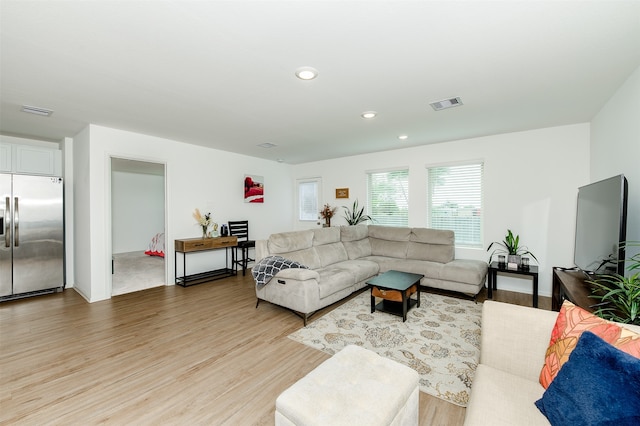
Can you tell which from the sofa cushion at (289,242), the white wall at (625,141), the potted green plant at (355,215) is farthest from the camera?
the potted green plant at (355,215)

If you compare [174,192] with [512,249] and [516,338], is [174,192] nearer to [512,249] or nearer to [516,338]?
[516,338]

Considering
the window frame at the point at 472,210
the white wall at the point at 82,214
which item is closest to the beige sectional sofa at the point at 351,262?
the window frame at the point at 472,210

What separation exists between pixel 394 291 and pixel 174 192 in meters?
4.05

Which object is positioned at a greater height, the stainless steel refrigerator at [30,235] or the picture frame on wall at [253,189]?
the picture frame on wall at [253,189]

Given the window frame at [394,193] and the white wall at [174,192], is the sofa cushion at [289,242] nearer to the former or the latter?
the window frame at [394,193]

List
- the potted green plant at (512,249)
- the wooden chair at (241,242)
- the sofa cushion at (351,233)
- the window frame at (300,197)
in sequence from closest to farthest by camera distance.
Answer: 1. the potted green plant at (512,249)
2. the sofa cushion at (351,233)
3. the wooden chair at (241,242)
4. the window frame at (300,197)

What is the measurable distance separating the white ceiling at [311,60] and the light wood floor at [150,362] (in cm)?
252

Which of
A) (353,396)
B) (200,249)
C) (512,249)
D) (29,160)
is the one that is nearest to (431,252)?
(512,249)

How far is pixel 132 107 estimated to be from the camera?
10.4 feet

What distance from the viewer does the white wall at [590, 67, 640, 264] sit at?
231cm

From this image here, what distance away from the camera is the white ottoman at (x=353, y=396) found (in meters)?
A: 1.23

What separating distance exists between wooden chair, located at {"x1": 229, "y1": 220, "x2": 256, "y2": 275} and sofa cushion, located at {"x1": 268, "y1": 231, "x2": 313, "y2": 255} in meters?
1.83

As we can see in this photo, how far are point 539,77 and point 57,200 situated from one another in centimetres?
642

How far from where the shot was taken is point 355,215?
20.0 feet
